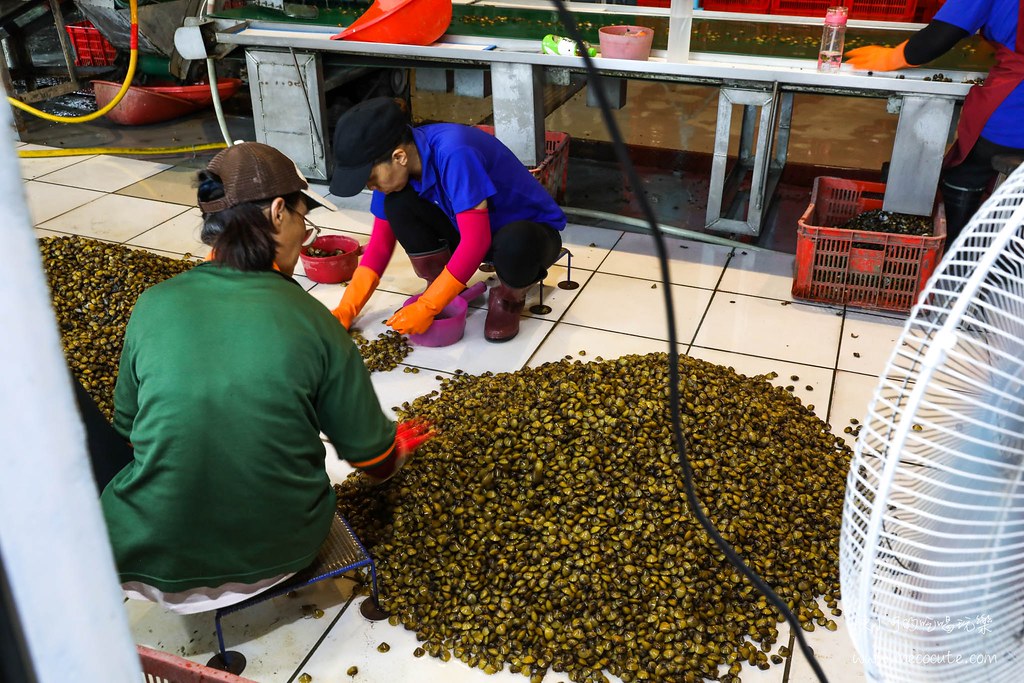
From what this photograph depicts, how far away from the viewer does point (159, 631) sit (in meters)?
2.00

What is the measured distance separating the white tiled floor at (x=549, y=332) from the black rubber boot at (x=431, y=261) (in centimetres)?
22

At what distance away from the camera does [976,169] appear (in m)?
3.28

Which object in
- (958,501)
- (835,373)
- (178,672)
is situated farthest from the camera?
(835,373)

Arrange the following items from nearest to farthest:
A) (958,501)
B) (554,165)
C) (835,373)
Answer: (958,501), (835,373), (554,165)

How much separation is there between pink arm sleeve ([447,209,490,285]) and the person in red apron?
163cm

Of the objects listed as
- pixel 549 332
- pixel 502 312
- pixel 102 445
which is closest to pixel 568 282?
pixel 549 332

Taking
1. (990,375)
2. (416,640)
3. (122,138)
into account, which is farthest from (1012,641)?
(122,138)

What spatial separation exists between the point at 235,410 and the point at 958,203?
292cm

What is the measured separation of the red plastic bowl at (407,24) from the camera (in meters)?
3.84

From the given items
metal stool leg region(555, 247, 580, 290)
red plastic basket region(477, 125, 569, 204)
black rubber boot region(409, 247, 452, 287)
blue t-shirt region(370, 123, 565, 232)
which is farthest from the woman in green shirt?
red plastic basket region(477, 125, 569, 204)

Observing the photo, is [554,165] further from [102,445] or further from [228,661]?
[228,661]

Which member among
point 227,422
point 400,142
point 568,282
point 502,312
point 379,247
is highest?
point 400,142

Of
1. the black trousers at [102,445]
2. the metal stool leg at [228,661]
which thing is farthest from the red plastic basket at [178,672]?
the black trousers at [102,445]

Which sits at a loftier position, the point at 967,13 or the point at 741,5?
the point at 967,13
